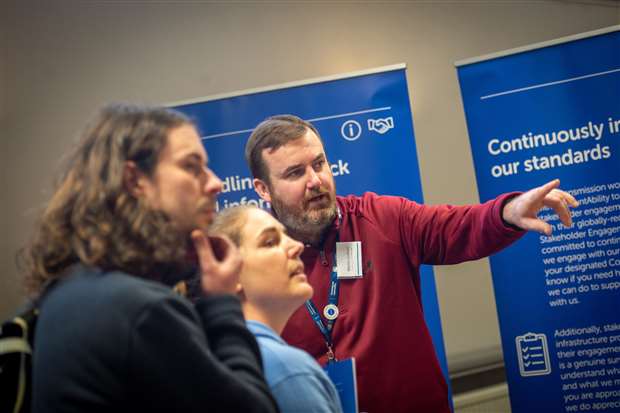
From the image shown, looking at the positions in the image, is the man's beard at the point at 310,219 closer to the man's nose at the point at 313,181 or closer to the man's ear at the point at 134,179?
the man's nose at the point at 313,181

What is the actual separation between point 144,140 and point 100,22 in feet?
10.3

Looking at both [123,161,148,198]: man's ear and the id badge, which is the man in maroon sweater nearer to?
the id badge

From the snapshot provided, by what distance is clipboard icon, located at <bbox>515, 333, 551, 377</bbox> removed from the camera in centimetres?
294

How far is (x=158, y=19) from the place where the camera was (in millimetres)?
4078

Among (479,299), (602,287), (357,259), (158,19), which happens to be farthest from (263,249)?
(158,19)

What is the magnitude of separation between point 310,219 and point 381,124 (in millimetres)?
1038

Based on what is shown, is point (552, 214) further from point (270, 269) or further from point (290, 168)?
point (270, 269)

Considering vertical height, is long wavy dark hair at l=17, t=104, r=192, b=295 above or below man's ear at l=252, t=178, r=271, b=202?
below

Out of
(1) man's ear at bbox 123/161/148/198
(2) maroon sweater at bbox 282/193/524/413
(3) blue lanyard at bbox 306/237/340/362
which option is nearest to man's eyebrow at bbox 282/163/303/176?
(2) maroon sweater at bbox 282/193/524/413

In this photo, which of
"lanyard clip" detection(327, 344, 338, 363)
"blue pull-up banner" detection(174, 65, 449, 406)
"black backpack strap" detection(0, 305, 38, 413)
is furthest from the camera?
"blue pull-up banner" detection(174, 65, 449, 406)

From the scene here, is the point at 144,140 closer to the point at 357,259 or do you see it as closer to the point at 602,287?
the point at 357,259

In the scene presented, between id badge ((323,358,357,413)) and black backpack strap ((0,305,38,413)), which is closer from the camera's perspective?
black backpack strap ((0,305,38,413))

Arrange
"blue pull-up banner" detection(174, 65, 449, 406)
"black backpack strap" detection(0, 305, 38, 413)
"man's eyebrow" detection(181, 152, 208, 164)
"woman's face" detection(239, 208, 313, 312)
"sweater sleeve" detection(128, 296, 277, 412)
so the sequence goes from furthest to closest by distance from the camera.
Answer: "blue pull-up banner" detection(174, 65, 449, 406)
"woman's face" detection(239, 208, 313, 312)
"man's eyebrow" detection(181, 152, 208, 164)
"black backpack strap" detection(0, 305, 38, 413)
"sweater sleeve" detection(128, 296, 277, 412)

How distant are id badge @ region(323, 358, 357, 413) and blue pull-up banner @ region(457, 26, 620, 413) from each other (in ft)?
4.84
